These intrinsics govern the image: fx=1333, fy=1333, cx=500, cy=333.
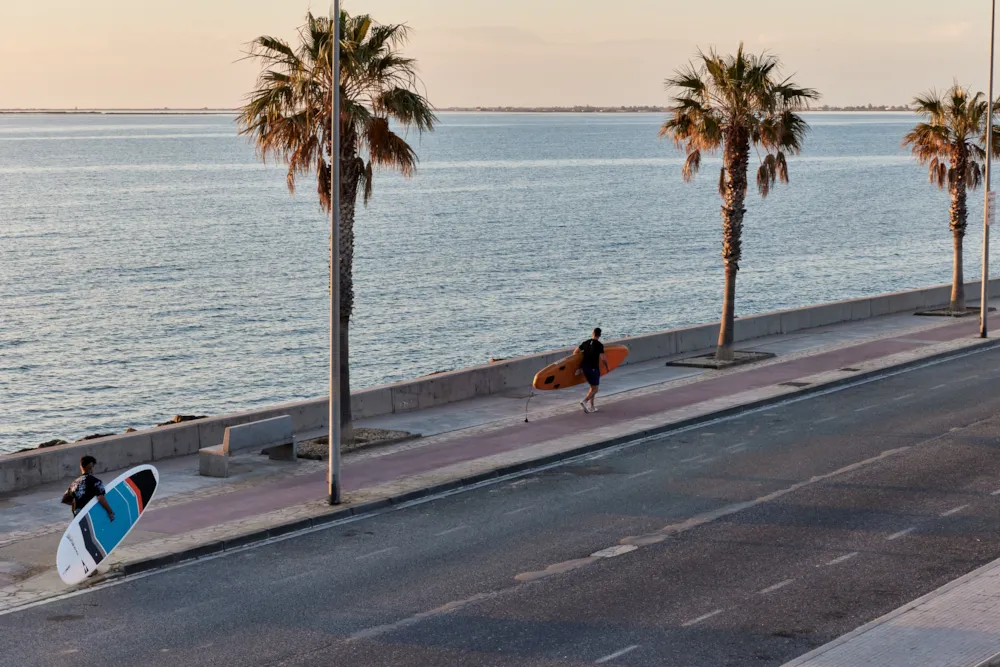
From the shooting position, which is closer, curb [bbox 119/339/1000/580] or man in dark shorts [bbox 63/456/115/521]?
man in dark shorts [bbox 63/456/115/521]

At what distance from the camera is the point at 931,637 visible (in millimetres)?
13281

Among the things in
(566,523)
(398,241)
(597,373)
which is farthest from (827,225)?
(566,523)

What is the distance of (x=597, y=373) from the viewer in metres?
27.0

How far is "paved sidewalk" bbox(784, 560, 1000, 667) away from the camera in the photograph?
12.6 m

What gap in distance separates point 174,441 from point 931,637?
1453 cm

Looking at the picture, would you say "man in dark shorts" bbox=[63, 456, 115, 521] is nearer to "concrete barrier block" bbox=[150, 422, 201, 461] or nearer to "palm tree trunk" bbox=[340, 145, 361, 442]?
"concrete barrier block" bbox=[150, 422, 201, 461]

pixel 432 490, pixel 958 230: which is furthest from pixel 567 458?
pixel 958 230

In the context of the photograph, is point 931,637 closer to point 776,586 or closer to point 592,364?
point 776,586

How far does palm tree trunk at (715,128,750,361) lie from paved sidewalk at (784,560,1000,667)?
19.1 metres

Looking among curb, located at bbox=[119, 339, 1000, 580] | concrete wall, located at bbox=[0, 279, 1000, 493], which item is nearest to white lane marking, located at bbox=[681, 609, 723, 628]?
curb, located at bbox=[119, 339, 1000, 580]

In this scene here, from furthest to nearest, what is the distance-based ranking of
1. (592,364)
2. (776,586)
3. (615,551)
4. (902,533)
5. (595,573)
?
(592,364) < (902,533) < (615,551) < (595,573) < (776,586)

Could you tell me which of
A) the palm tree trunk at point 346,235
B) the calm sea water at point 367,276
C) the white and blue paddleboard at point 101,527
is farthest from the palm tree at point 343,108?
the calm sea water at point 367,276

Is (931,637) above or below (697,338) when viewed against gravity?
below

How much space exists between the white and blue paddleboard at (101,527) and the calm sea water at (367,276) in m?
24.2
